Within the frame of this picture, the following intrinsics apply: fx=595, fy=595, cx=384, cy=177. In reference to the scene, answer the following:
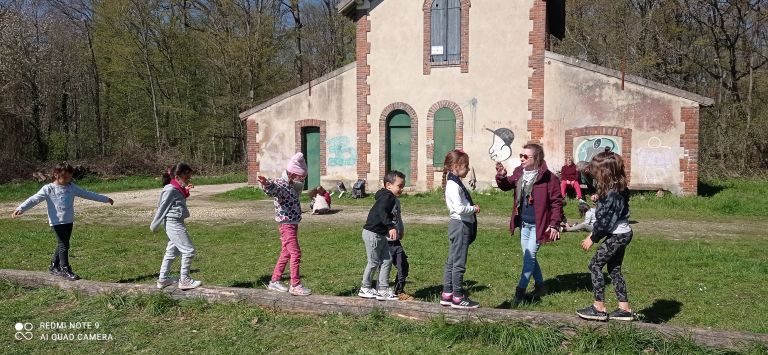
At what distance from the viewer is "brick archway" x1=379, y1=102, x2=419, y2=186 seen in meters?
18.5

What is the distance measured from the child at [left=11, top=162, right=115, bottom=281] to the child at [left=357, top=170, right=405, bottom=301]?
3.62m

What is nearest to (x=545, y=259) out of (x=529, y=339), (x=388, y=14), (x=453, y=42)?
(x=529, y=339)

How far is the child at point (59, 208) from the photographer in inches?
275

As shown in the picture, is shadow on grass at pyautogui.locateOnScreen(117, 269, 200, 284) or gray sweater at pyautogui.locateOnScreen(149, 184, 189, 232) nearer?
gray sweater at pyautogui.locateOnScreen(149, 184, 189, 232)

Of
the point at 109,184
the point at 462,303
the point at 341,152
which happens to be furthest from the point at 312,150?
the point at 462,303

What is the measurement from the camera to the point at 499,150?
1775cm

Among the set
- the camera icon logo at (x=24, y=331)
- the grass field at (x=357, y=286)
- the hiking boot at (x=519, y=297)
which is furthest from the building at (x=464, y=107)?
the camera icon logo at (x=24, y=331)

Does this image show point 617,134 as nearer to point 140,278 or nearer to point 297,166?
point 297,166

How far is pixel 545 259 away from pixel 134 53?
29226 millimetres

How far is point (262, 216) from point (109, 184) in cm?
1231

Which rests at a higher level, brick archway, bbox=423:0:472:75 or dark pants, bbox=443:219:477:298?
brick archway, bbox=423:0:472:75

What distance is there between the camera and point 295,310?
18.6 feet

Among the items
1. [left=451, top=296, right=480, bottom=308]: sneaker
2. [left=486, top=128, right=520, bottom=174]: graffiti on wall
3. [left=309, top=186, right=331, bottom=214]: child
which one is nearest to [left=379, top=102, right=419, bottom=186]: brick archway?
[left=486, top=128, right=520, bottom=174]: graffiti on wall

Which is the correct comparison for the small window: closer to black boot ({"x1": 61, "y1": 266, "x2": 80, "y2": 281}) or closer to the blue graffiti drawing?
the blue graffiti drawing
